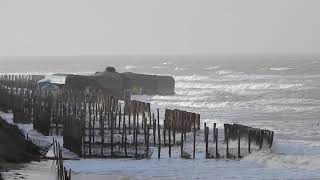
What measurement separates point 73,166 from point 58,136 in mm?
6571

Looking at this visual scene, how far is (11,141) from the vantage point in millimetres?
19438

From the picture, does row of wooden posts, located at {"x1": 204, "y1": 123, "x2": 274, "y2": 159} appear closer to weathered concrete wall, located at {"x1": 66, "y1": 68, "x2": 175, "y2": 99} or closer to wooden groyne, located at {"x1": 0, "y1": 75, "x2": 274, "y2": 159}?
wooden groyne, located at {"x1": 0, "y1": 75, "x2": 274, "y2": 159}

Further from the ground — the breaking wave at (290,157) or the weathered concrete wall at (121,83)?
the weathered concrete wall at (121,83)

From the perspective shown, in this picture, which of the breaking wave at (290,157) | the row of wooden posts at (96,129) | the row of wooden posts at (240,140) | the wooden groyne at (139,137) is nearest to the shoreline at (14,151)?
the row of wooden posts at (96,129)

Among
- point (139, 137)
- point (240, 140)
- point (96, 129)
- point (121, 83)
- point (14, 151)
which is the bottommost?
point (139, 137)

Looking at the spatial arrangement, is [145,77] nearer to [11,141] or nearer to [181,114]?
[181,114]

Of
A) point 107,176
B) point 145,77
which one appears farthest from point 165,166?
point 145,77

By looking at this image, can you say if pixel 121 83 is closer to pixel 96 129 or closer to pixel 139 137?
pixel 96 129

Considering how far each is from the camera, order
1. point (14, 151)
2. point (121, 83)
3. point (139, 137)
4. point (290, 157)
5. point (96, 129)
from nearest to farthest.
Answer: point (14, 151), point (290, 157), point (139, 137), point (96, 129), point (121, 83)

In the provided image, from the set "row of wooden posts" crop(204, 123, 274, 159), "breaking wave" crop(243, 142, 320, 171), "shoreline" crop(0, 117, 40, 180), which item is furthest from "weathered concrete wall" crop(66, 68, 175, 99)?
"shoreline" crop(0, 117, 40, 180)

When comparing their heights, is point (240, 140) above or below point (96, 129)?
above

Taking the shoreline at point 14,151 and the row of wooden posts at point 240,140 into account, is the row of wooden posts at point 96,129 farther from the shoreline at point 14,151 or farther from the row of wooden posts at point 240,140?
the shoreline at point 14,151

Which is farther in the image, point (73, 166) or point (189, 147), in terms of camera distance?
point (189, 147)

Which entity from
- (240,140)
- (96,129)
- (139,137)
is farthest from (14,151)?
(96,129)
